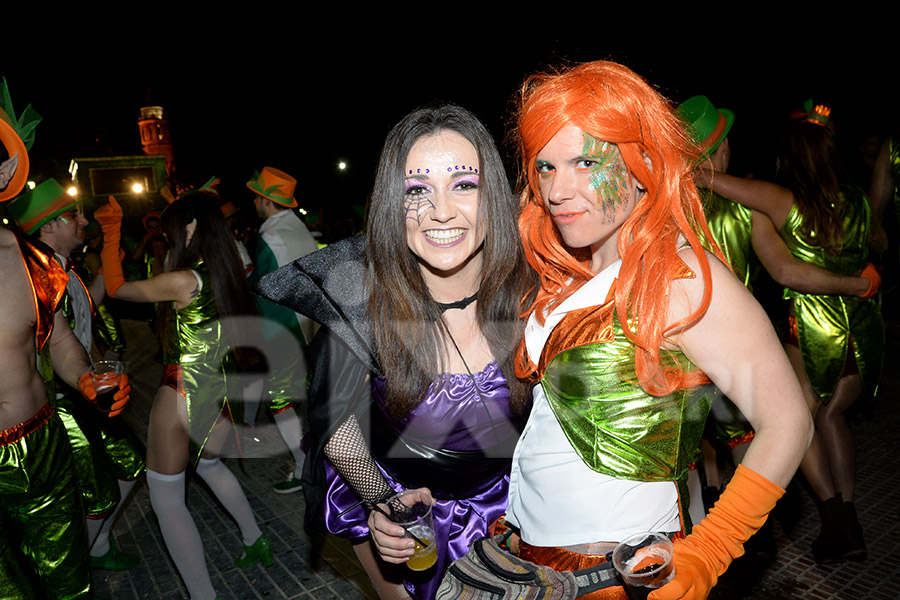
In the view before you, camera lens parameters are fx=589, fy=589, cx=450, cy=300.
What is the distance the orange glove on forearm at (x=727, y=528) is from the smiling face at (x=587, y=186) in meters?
0.67

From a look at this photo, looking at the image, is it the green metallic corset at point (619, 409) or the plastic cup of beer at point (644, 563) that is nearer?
the plastic cup of beer at point (644, 563)

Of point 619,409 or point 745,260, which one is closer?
point 619,409

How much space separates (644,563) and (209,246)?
3074 millimetres

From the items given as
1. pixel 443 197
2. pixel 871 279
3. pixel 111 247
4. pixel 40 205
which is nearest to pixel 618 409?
pixel 443 197

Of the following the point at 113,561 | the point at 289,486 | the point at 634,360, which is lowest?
the point at 289,486

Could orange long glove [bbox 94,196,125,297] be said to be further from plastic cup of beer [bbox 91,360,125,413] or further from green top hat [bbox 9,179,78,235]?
plastic cup of beer [bbox 91,360,125,413]

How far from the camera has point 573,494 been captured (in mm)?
1460

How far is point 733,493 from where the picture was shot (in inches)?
51.2

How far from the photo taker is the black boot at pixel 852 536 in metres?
3.16

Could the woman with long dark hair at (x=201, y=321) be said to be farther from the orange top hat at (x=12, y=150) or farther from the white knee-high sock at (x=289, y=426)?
the orange top hat at (x=12, y=150)

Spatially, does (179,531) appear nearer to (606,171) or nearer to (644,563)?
(644,563)

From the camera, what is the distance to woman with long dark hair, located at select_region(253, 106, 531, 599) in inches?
75.0

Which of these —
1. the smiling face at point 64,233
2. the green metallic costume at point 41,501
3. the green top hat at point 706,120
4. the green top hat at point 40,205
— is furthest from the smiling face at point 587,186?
the smiling face at point 64,233

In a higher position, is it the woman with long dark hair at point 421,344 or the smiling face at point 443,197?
the smiling face at point 443,197
